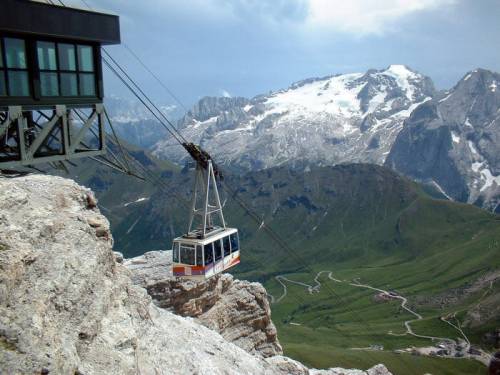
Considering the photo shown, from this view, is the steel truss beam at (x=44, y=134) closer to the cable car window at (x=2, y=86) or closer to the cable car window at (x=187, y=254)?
the cable car window at (x=2, y=86)

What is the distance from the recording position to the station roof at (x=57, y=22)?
27.0 metres

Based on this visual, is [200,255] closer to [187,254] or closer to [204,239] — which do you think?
[187,254]

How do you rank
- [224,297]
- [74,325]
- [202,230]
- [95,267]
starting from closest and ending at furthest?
[74,325]
[95,267]
[202,230]
[224,297]

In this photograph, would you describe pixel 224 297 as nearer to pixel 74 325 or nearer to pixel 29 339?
pixel 74 325

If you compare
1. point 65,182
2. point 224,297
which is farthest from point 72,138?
point 224,297

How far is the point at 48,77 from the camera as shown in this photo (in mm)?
29766

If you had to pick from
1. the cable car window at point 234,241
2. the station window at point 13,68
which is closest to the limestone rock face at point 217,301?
the cable car window at point 234,241

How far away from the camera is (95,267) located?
26.3 meters

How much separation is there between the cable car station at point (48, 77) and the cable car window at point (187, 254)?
42.2ft

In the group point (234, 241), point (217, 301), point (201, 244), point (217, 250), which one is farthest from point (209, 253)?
point (217, 301)

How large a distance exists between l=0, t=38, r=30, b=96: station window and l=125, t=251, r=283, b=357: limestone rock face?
28890mm

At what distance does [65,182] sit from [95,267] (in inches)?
270

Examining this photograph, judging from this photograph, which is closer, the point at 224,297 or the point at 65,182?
the point at 65,182

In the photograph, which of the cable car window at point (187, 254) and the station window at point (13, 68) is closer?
the station window at point (13, 68)
